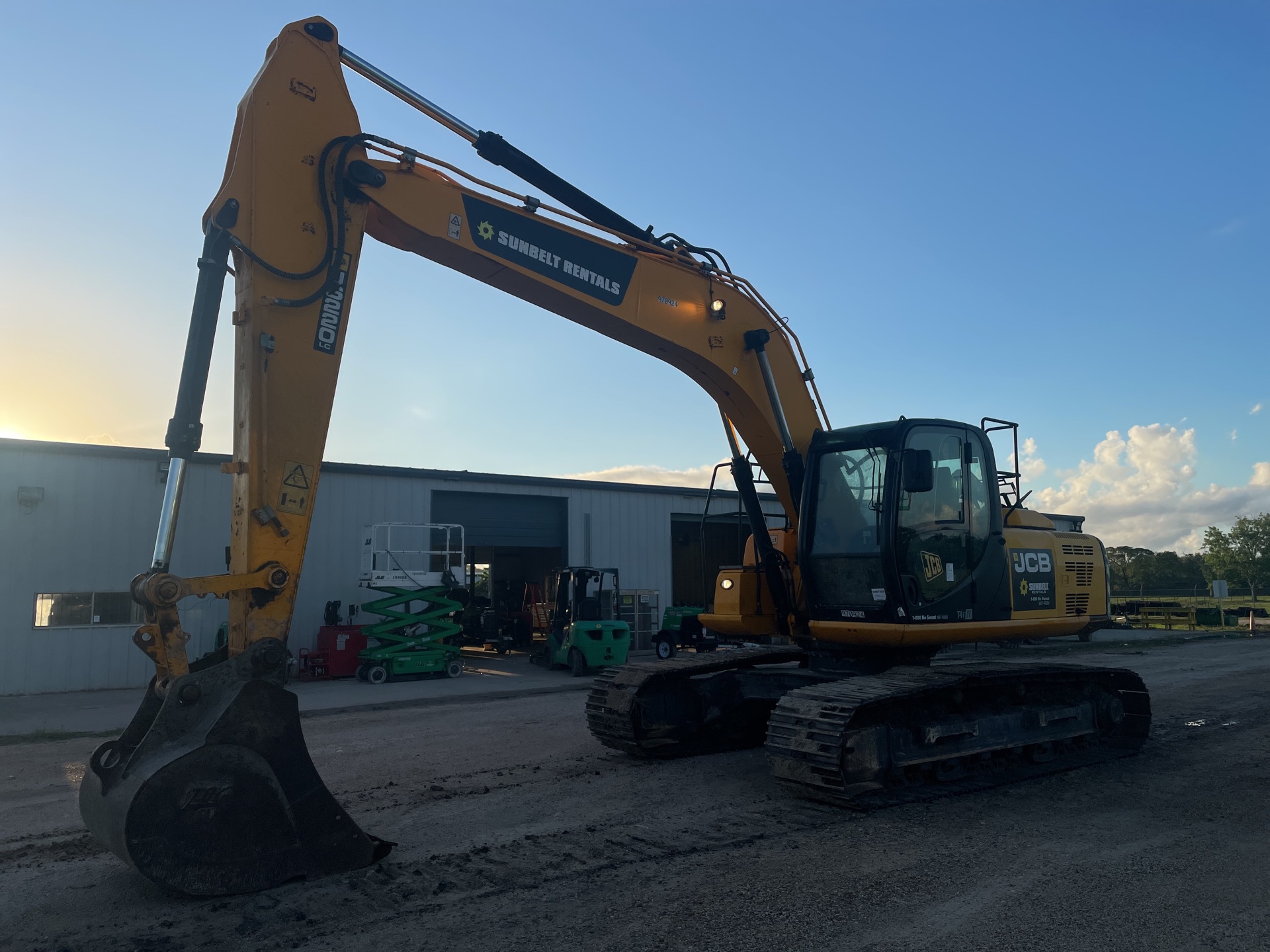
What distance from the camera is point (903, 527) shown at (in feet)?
23.9

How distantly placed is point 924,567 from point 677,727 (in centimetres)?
275

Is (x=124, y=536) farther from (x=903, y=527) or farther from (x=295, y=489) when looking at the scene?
(x=903, y=527)

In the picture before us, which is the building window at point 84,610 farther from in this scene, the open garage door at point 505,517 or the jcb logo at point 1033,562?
the jcb logo at point 1033,562

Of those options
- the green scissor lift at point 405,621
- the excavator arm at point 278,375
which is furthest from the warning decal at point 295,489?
the green scissor lift at point 405,621

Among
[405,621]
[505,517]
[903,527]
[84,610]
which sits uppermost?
[505,517]

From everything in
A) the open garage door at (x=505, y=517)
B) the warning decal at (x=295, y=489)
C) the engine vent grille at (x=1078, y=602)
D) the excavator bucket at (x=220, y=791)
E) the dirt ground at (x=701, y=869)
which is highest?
the open garage door at (x=505, y=517)

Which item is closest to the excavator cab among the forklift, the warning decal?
the warning decal

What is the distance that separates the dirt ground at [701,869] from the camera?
13.5 ft

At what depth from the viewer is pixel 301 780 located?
15.5ft

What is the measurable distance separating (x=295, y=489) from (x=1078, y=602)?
7.38 metres

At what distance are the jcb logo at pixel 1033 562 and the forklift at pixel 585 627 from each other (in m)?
11.3

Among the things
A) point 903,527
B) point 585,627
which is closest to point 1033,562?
point 903,527

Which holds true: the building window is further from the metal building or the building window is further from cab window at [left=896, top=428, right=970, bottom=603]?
cab window at [left=896, top=428, right=970, bottom=603]

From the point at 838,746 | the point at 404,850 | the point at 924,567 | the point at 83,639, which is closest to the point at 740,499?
the point at 924,567
